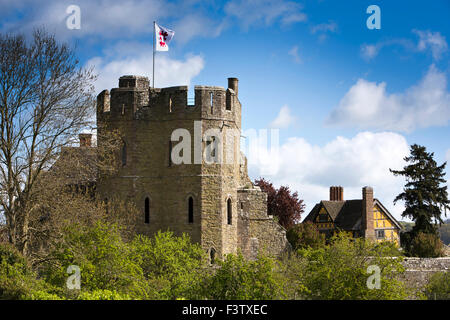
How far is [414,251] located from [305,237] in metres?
8.51

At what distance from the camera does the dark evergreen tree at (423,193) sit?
46.9 metres

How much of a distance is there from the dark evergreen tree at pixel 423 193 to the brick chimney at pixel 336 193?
10645 mm

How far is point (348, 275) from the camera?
795 inches

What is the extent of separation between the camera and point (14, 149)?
2452 centimetres

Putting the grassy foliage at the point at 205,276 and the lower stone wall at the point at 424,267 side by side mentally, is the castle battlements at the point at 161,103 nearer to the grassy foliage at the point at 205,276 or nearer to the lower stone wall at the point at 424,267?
the grassy foliage at the point at 205,276

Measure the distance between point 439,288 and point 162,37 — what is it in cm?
1921

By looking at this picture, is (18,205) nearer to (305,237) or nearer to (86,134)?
(86,134)

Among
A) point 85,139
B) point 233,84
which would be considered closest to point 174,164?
point 85,139

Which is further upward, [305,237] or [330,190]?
[330,190]
